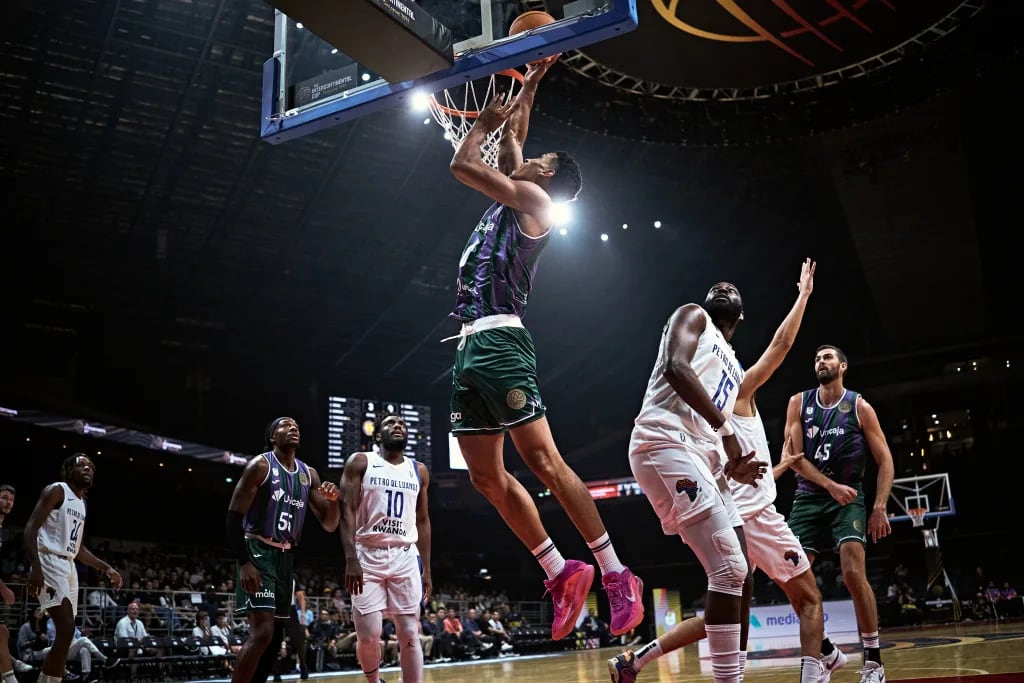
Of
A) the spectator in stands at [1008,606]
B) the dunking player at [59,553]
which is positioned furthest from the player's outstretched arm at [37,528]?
the spectator in stands at [1008,606]

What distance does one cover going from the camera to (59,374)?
2117 cm

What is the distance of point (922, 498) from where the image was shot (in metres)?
19.4

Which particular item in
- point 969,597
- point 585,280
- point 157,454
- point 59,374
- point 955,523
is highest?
point 585,280

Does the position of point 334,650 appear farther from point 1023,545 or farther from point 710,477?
point 1023,545

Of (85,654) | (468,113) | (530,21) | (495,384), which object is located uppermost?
(468,113)

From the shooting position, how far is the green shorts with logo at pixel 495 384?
4.01m

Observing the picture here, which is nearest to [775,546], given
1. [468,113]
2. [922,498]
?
[468,113]

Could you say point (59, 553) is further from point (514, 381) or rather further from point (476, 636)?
point (476, 636)

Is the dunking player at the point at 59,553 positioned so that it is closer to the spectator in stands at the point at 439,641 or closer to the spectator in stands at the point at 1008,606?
the spectator in stands at the point at 439,641

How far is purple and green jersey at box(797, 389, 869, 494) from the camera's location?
242 inches

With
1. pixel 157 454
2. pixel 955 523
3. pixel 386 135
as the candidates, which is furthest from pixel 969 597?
pixel 157 454

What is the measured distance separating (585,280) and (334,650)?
11.5 meters

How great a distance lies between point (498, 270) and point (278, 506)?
8.71 feet

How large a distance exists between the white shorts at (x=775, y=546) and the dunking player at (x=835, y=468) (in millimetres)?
773
